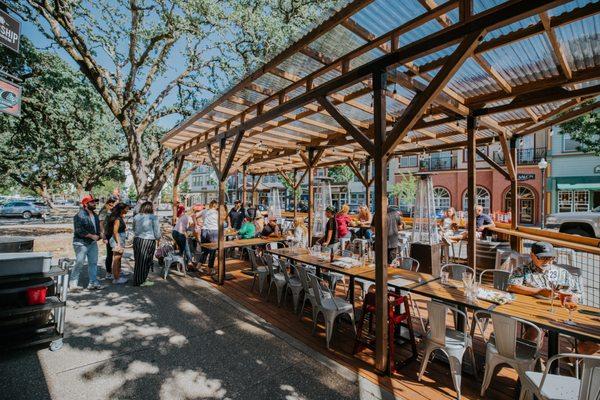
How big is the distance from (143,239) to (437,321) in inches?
217

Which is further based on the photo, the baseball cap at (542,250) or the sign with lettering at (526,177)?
the sign with lettering at (526,177)

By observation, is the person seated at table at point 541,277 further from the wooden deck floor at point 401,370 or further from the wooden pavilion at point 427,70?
the wooden pavilion at point 427,70

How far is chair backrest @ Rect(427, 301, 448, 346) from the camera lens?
2736 mm

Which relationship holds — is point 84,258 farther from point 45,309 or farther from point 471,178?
point 471,178

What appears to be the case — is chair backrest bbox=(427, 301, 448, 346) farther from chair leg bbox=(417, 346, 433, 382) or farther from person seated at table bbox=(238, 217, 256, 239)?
person seated at table bbox=(238, 217, 256, 239)

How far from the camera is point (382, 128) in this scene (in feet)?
10.3

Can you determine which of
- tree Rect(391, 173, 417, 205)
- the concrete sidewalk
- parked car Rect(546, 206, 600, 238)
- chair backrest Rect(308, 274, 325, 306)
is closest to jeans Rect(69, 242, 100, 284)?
the concrete sidewalk

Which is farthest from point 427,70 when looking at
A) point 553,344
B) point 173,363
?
point 173,363

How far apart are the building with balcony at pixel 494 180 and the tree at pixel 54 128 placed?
752 inches

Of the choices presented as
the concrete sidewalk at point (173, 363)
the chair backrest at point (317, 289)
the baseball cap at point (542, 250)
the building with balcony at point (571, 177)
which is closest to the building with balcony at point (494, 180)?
the building with balcony at point (571, 177)

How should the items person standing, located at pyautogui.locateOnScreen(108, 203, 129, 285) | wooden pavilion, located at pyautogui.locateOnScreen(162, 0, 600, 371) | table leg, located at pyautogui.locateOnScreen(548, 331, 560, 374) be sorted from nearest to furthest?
table leg, located at pyautogui.locateOnScreen(548, 331, 560, 374) → wooden pavilion, located at pyautogui.locateOnScreen(162, 0, 600, 371) → person standing, located at pyautogui.locateOnScreen(108, 203, 129, 285)

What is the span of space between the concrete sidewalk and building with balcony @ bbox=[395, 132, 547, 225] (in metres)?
18.4

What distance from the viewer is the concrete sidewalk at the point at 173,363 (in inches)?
108

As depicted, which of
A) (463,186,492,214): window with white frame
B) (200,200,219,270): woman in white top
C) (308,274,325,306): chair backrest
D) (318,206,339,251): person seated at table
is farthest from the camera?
(463,186,492,214): window with white frame
